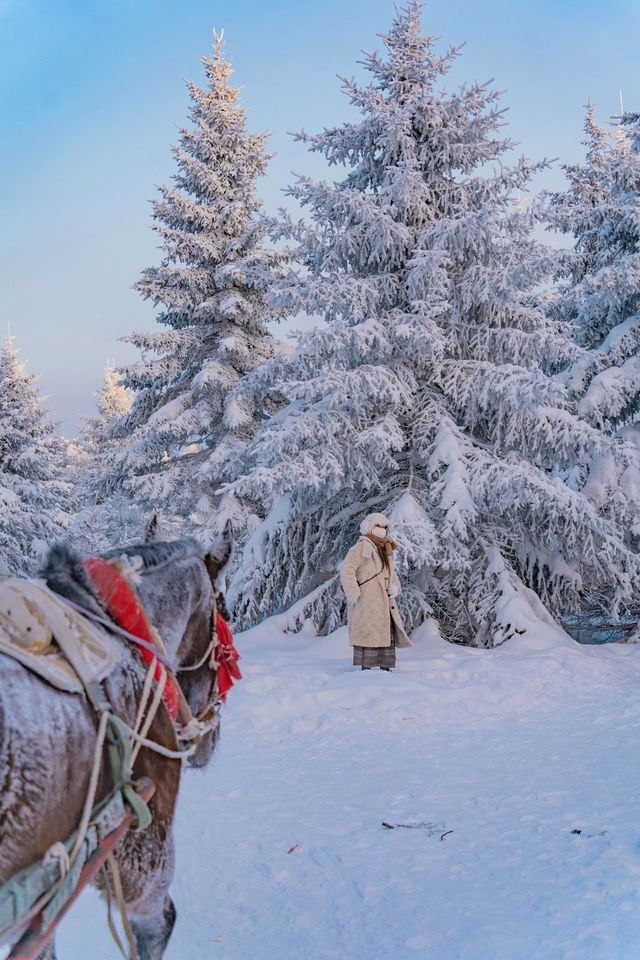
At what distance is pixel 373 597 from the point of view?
9422 millimetres

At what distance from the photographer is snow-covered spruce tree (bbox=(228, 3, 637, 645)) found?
10.6m

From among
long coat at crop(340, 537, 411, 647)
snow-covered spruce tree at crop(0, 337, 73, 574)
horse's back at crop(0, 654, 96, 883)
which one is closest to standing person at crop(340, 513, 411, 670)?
long coat at crop(340, 537, 411, 647)

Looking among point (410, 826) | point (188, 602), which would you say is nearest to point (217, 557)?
point (188, 602)

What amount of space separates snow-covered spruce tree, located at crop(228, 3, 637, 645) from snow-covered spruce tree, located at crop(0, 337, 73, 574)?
34.5 feet

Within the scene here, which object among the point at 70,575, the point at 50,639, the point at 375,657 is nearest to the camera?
the point at 50,639

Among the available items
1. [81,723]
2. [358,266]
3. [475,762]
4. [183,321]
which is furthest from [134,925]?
[183,321]

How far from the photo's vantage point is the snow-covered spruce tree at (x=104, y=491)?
17844mm

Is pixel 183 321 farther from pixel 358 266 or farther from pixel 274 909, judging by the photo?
pixel 274 909

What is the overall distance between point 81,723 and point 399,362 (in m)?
10.0

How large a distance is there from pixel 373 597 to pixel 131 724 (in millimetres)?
7151

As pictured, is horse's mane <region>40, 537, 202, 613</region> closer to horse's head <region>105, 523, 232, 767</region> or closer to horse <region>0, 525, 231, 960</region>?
horse <region>0, 525, 231, 960</region>

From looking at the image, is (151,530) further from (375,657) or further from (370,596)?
(375,657)

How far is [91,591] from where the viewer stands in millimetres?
2562

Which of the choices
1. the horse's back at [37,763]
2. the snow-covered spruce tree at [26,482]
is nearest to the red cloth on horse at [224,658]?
the horse's back at [37,763]
